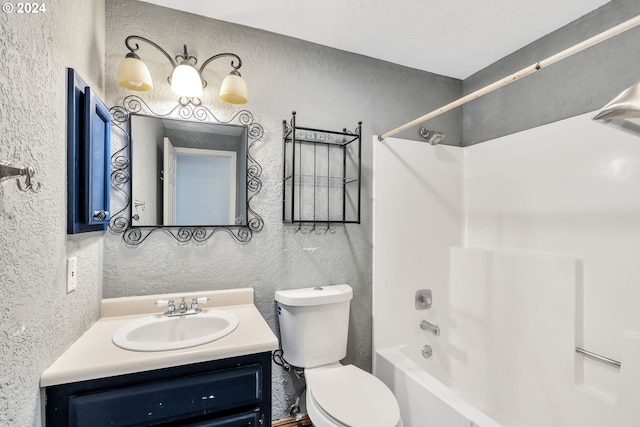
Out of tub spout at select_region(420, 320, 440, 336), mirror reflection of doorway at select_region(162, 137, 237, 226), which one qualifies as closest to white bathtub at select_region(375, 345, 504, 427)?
tub spout at select_region(420, 320, 440, 336)

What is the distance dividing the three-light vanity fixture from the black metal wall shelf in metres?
0.36

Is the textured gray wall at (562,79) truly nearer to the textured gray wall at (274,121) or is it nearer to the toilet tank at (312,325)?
the textured gray wall at (274,121)

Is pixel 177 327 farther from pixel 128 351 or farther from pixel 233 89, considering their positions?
pixel 233 89

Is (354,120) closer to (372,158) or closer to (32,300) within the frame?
(372,158)

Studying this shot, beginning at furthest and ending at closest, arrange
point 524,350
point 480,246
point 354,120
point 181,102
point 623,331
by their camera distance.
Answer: point 480,246 → point 354,120 → point 524,350 → point 181,102 → point 623,331

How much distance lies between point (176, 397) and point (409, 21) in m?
2.07

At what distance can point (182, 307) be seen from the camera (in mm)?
1433

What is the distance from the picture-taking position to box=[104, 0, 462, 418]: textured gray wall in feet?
4.91

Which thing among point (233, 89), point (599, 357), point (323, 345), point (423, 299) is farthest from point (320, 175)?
point (599, 357)

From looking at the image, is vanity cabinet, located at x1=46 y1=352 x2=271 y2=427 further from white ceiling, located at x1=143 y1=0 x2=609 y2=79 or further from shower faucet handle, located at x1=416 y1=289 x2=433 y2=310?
white ceiling, located at x1=143 y1=0 x2=609 y2=79

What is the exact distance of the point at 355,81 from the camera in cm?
196

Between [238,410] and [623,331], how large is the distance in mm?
1685

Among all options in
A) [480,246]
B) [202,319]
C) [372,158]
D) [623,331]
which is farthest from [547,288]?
[202,319]

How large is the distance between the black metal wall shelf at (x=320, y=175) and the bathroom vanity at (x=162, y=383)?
802 mm
